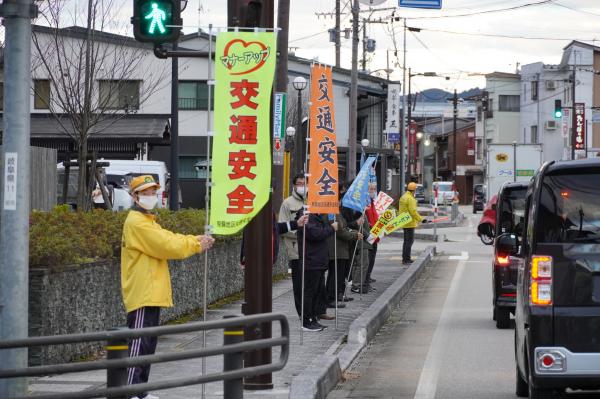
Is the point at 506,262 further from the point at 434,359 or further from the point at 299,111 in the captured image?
the point at 299,111

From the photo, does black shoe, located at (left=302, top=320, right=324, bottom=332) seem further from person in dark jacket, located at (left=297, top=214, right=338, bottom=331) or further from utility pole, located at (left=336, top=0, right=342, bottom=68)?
utility pole, located at (left=336, top=0, right=342, bottom=68)

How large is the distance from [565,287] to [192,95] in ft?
131

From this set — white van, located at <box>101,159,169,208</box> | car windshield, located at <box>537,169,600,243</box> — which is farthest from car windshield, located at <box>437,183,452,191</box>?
car windshield, located at <box>537,169,600,243</box>

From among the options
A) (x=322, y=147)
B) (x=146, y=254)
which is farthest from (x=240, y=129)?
(x=322, y=147)

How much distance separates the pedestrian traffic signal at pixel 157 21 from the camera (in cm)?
959

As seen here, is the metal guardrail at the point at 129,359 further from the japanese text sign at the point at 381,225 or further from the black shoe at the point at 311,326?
the japanese text sign at the point at 381,225

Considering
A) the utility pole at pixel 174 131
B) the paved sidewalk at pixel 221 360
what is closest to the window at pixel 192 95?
the utility pole at pixel 174 131

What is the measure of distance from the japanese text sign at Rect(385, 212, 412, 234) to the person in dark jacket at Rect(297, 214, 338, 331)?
6.39 metres

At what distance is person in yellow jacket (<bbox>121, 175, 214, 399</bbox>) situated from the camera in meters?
8.99

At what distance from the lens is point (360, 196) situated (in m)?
17.5

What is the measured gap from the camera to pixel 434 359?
12836mm

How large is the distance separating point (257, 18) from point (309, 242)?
5218 mm

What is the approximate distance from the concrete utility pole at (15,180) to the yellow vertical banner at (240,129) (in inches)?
62.0

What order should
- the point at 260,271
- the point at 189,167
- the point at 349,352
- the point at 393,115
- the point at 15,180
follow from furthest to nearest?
the point at 393,115, the point at 189,167, the point at 349,352, the point at 260,271, the point at 15,180
